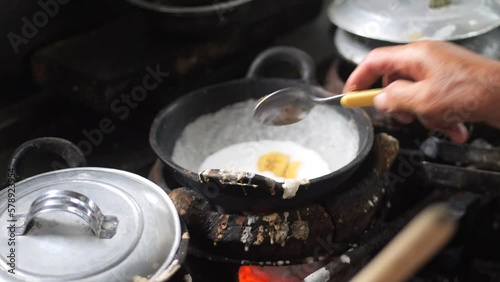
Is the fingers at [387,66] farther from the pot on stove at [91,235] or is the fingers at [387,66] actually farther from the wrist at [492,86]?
the pot on stove at [91,235]

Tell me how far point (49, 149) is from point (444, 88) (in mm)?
813

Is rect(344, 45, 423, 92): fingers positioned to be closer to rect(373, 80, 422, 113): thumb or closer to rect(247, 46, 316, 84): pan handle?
rect(373, 80, 422, 113): thumb

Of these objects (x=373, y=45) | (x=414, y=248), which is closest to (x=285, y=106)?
(x=373, y=45)

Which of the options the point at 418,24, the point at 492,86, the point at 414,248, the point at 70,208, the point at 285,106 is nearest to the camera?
the point at 414,248

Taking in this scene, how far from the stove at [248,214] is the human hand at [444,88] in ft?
0.73

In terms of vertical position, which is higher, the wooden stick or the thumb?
the wooden stick

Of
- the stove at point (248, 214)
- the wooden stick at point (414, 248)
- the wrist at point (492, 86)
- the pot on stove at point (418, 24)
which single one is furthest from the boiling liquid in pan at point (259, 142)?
the wooden stick at point (414, 248)

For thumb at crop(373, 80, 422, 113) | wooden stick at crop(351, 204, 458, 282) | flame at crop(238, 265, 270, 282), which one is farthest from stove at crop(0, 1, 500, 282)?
wooden stick at crop(351, 204, 458, 282)

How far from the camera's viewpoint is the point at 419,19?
1.50 meters

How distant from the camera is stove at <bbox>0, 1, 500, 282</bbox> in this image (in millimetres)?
1155

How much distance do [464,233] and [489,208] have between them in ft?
0.33

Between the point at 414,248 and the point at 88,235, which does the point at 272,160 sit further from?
the point at 414,248

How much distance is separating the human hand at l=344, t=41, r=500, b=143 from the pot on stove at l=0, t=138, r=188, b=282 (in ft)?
1.66

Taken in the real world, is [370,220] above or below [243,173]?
below
